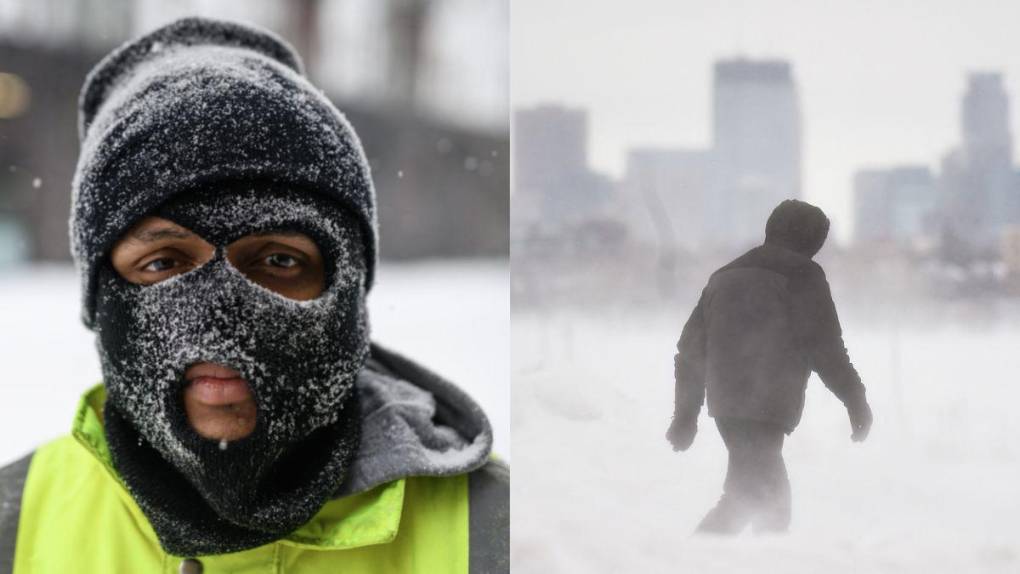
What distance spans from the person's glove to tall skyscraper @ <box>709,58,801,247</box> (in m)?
0.20

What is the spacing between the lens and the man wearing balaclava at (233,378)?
121 centimetres

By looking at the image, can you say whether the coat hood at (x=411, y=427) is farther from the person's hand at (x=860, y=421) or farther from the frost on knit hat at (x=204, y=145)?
the person's hand at (x=860, y=421)

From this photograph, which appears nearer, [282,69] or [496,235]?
[282,69]

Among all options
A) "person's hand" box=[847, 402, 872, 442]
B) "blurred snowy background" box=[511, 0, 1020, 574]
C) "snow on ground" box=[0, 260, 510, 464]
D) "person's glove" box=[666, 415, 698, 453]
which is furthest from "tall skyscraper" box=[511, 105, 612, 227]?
"snow on ground" box=[0, 260, 510, 464]

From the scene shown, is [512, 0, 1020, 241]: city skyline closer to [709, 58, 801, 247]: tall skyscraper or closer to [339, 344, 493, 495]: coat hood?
[709, 58, 801, 247]: tall skyscraper

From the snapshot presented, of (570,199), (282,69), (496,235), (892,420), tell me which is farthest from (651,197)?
(496,235)

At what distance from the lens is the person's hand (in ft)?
2.90

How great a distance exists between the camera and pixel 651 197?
94 cm

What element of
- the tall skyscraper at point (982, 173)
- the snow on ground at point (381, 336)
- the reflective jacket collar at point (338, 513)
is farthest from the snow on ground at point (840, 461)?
the snow on ground at point (381, 336)

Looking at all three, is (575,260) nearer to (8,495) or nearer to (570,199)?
(570,199)

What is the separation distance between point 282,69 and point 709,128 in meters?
0.85

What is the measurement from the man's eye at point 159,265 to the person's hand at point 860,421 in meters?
1.00

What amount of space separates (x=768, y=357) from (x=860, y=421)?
0.12m

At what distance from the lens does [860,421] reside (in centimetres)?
89
